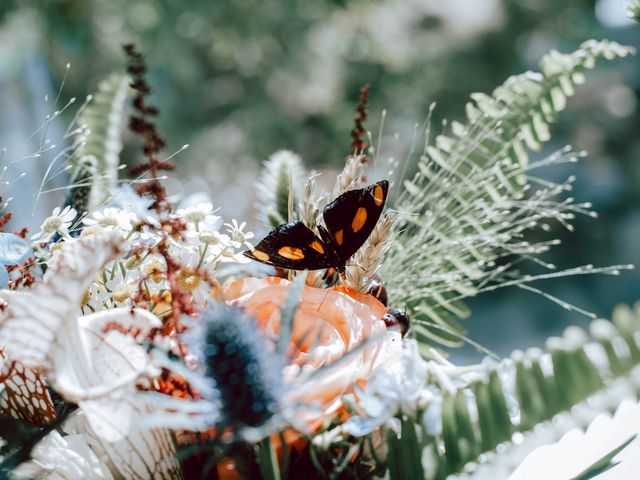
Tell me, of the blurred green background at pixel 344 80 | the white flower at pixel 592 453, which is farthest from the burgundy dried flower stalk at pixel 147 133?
the blurred green background at pixel 344 80

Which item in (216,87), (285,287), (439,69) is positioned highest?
(216,87)

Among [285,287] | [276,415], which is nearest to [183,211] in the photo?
[285,287]

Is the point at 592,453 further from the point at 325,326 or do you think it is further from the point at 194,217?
the point at 194,217

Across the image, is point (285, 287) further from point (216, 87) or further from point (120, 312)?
point (216, 87)

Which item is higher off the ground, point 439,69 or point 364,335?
point 439,69

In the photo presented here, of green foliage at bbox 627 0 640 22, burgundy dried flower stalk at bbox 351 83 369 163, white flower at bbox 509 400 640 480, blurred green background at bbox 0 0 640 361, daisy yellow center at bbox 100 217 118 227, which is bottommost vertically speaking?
white flower at bbox 509 400 640 480

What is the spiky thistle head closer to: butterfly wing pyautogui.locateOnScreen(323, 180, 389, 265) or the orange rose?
the orange rose

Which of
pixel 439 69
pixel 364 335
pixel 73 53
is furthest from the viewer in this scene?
pixel 439 69

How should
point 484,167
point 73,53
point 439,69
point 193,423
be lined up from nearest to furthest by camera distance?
point 193,423 → point 484,167 → point 73,53 → point 439,69

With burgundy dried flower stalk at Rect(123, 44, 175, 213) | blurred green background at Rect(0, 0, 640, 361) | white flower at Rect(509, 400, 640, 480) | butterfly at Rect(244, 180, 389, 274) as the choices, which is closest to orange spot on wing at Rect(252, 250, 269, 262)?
butterfly at Rect(244, 180, 389, 274)
